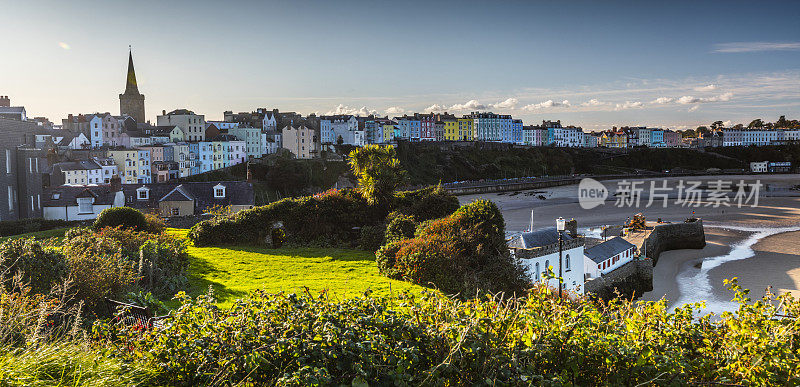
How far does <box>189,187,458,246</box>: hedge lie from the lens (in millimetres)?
22078

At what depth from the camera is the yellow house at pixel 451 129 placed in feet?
429

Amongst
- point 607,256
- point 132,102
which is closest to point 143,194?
point 607,256

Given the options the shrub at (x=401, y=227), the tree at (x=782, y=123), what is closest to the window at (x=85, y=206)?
the shrub at (x=401, y=227)

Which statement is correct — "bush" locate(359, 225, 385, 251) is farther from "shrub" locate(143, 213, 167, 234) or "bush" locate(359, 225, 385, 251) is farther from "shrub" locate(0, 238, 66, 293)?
"shrub" locate(0, 238, 66, 293)

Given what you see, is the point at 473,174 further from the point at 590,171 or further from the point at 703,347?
the point at 703,347

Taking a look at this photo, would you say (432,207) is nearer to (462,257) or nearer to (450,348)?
(462,257)

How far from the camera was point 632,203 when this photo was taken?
189ft

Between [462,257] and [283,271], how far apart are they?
5.50 metres

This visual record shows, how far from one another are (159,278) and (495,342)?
35.8 ft

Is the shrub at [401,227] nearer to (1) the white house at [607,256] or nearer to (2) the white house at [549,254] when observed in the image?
(2) the white house at [549,254]

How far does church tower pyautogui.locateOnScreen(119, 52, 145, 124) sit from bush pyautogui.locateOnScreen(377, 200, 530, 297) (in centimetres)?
10222

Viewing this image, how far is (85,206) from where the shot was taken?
33250 mm

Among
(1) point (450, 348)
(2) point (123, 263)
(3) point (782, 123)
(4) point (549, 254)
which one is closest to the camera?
(1) point (450, 348)

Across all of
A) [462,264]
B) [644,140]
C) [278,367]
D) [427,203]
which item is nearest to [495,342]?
[278,367]
